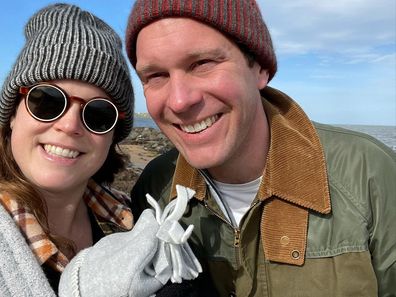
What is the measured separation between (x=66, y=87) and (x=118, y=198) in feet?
3.68

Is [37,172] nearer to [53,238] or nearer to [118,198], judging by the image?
[53,238]

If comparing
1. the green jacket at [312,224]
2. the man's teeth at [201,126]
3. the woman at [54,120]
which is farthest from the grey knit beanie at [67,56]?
the green jacket at [312,224]

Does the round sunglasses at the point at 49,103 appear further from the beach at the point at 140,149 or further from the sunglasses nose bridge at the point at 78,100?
the beach at the point at 140,149

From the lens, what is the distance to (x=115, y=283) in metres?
1.88

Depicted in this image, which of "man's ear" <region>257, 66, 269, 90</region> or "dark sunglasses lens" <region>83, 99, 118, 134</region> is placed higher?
"man's ear" <region>257, 66, 269, 90</region>

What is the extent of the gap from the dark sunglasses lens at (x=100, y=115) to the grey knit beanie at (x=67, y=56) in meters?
0.11

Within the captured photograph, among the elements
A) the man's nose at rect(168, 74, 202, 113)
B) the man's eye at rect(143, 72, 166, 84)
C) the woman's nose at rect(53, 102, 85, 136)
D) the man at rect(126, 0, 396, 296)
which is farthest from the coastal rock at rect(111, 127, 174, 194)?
the man's nose at rect(168, 74, 202, 113)

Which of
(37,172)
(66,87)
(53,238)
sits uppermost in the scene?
(66,87)

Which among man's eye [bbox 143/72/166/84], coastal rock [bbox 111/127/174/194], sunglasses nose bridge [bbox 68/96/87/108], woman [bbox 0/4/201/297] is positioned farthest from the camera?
coastal rock [bbox 111/127/174/194]

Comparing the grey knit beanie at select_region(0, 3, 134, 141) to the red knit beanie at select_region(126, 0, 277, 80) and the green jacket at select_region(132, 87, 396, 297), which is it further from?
the green jacket at select_region(132, 87, 396, 297)

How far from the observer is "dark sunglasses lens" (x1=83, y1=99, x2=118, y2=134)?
8.89 feet

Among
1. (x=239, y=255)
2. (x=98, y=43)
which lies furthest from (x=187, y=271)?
(x=98, y=43)

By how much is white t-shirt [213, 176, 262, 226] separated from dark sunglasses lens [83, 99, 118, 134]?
0.96m

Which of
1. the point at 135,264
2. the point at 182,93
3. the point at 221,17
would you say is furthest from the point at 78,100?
the point at 135,264
